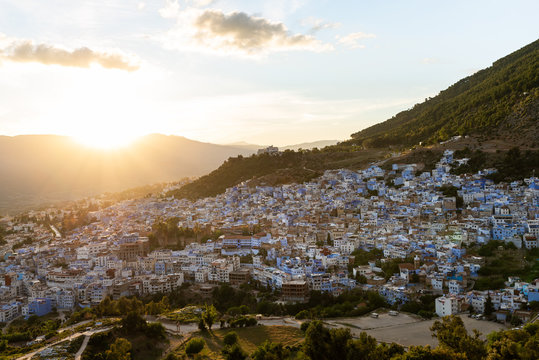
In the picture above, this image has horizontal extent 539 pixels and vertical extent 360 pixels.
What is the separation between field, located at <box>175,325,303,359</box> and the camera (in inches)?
666

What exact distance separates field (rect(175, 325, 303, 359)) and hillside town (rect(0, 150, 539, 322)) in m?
3.51

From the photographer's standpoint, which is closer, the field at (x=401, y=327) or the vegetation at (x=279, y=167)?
the field at (x=401, y=327)

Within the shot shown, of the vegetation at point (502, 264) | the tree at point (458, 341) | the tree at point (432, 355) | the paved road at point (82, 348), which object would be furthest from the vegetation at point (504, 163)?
the paved road at point (82, 348)

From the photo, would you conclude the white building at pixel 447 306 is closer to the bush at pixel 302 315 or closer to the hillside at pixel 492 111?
the bush at pixel 302 315

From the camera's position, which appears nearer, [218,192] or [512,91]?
[512,91]

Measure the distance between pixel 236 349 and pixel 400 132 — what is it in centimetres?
4194

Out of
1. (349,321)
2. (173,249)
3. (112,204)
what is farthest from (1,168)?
(349,321)

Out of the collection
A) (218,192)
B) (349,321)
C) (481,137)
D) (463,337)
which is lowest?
(349,321)

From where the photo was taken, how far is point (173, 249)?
3122cm

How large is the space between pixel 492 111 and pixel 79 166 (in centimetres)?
9185

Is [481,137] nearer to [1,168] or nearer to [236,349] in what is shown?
[236,349]

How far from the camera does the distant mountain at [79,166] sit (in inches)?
3607

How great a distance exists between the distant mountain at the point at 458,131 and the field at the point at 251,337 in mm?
22615

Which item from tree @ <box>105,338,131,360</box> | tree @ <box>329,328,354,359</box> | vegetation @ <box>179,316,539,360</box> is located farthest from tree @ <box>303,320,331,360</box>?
tree @ <box>105,338,131,360</box>
